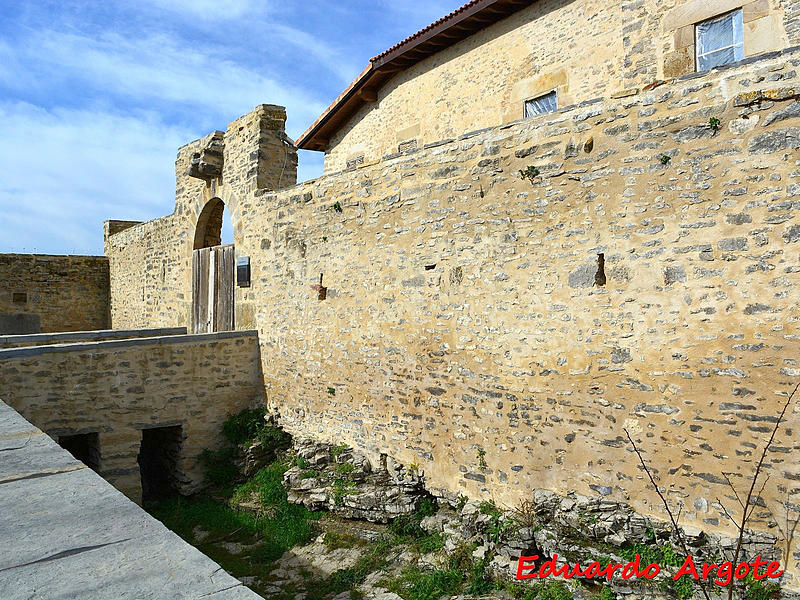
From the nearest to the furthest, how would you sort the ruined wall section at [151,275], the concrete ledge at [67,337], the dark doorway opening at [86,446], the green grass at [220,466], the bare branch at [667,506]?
the bare branch at [667,506] < the dark doorway opening at [86,446] < the concrete ledge at [67,337] < the green grass at [220,466] < the ruined wall section at [151,275]

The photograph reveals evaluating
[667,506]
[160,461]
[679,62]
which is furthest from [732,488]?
[160,461]

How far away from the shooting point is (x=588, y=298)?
19.2ft

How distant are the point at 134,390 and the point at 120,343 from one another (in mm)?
700

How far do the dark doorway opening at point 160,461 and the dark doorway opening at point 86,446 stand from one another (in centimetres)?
72

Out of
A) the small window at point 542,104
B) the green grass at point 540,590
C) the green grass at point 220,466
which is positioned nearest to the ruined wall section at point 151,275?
the green grass at point 220,466

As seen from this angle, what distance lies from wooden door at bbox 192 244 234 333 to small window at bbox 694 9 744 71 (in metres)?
7.90

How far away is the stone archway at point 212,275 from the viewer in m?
10.8

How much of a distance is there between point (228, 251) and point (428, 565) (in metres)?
6.75

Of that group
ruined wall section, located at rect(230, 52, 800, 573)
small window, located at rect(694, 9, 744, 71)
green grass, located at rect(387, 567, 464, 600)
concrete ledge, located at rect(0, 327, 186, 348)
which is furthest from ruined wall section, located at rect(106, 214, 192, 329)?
small window, located at rect(694, 9, 744, 71)

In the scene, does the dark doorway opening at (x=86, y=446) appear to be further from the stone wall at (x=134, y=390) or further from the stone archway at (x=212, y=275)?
the stone archway at (x=212, y=275)

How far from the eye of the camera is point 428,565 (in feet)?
20.2

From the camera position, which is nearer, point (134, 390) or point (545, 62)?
point (134, 390)

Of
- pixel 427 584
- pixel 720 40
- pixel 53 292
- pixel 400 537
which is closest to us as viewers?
pixel 427 584

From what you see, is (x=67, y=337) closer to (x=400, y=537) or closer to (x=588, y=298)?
(x=400, y=537)
